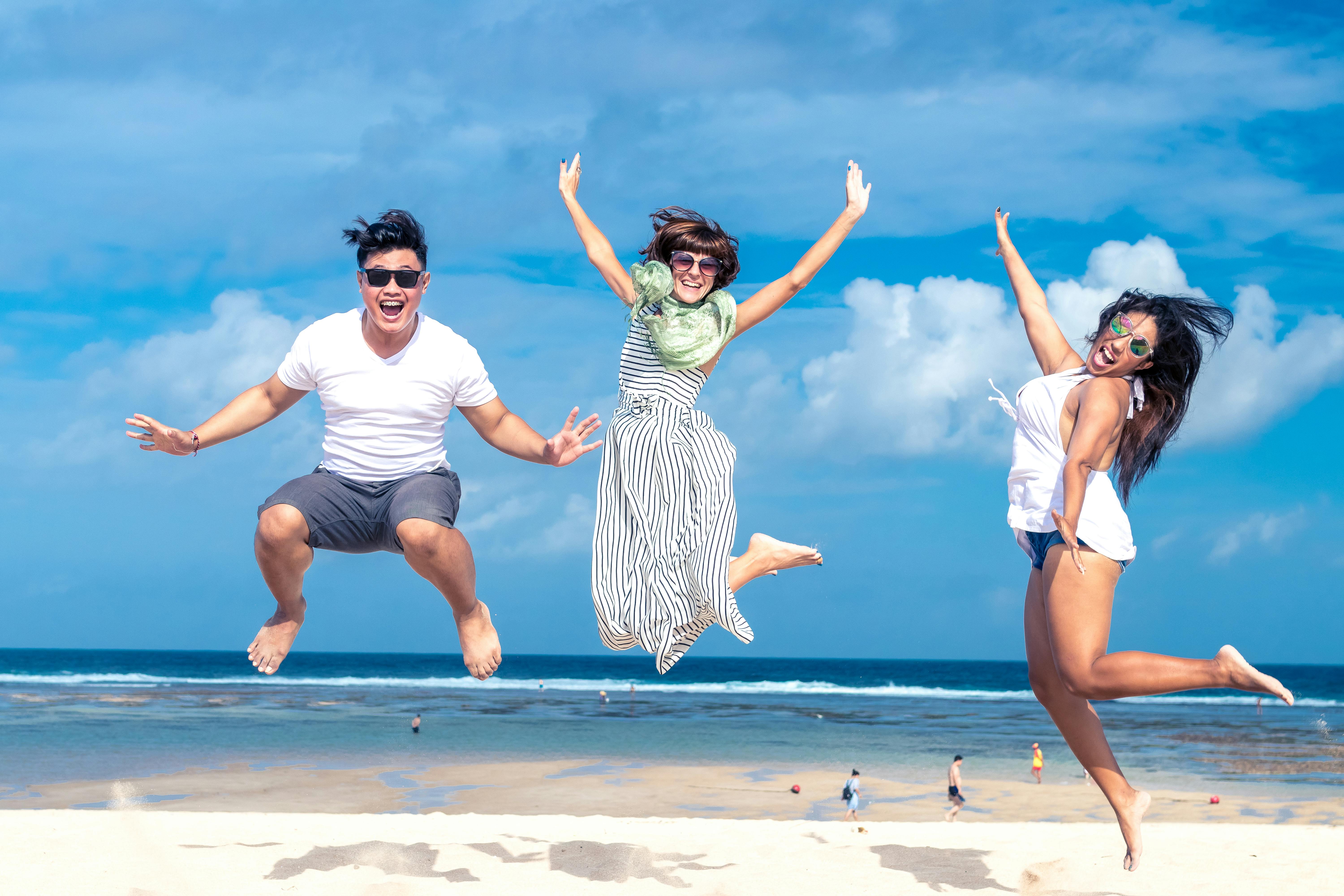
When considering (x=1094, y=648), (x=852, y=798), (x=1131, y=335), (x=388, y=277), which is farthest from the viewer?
(x=852, y=798)

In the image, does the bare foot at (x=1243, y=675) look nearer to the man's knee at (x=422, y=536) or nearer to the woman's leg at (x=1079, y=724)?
the woman's leg at (x=1079, y=724)

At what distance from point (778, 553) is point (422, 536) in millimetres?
1771

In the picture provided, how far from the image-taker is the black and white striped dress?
538 cm

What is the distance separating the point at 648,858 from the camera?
9.16 metres

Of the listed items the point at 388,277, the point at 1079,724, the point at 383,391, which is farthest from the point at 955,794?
the point at 388,277

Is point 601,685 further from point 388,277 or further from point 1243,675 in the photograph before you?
point 1243,675

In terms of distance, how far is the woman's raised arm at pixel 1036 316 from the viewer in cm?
562

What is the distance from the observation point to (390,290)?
5504 millimetres

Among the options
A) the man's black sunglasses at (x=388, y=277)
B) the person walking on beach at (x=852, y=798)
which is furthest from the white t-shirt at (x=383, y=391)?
the person walking on beach at (x=852, y=798)

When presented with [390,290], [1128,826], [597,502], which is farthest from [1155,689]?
[390,290]

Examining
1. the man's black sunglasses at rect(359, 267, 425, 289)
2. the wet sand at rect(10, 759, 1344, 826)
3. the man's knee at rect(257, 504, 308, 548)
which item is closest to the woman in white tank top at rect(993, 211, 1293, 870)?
the man's black sunglasses at rect(359, 267, 425, 289)

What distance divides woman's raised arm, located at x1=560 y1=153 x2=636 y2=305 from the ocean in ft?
61.9

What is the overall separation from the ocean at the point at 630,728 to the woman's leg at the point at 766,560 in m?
19.1

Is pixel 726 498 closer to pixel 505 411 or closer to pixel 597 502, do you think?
pixel 597 502
